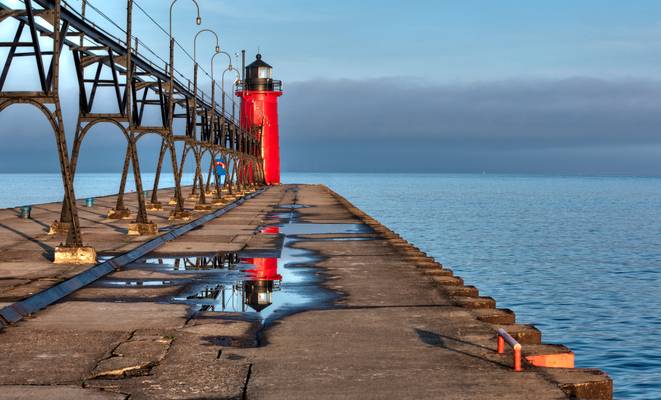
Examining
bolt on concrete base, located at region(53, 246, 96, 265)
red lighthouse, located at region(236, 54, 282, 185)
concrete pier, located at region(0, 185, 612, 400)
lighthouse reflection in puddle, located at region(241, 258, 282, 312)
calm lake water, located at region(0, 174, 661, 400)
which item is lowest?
calm lake water, located at region(0, 174, 661, 400)

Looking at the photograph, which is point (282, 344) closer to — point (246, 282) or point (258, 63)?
point (246, 282)

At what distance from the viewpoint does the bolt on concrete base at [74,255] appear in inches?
739

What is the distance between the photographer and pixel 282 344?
35.0 ft

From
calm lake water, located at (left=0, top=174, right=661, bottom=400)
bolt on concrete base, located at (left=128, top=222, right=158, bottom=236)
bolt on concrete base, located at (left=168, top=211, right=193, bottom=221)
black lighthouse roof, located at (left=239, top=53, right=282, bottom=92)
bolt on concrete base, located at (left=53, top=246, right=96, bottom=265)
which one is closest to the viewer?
bolt on concrete base, located at (left=53, top=246, right=96, bottom=265)

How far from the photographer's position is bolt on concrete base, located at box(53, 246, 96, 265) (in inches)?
739

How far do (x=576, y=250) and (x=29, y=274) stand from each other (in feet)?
134

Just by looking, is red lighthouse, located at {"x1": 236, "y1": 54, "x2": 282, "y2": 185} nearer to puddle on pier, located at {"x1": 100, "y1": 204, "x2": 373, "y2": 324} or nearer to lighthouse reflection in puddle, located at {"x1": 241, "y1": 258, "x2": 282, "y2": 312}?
puddle on pier, located at {"x1": 100, "y1": 204, "x2": 373, "y2": 324}

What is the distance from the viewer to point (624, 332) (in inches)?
933

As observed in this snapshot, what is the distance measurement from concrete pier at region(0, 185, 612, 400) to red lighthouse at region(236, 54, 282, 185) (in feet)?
266

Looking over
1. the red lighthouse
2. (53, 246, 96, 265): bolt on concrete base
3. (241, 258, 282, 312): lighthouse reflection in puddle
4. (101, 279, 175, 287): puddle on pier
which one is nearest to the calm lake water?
(241, 258, 282, 312): lighthouse reflection in puddle

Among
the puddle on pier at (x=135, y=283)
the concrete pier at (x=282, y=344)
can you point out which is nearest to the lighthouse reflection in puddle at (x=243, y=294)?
the concrete pier at (x=282, y=344)

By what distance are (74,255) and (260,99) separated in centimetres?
8265

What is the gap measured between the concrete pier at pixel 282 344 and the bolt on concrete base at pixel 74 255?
0.61 metres

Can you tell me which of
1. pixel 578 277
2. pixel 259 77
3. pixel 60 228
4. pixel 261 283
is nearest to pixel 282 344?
pixel 261 283
